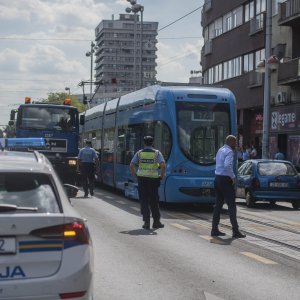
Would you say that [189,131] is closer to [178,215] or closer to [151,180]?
[178,215]

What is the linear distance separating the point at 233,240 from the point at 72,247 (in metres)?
6.42

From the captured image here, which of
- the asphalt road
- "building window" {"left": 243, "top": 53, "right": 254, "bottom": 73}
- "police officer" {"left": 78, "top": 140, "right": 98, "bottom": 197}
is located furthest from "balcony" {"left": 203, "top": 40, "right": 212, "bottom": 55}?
the asphalt road

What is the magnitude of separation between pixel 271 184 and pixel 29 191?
1417 cm

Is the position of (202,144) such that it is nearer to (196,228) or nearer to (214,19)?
(196,228)

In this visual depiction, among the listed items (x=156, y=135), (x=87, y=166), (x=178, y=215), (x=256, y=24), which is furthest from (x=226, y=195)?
(x=256, y=24)

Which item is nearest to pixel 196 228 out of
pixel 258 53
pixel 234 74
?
pixel 258 53

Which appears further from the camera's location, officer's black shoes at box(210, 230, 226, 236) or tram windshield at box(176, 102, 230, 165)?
tram windshield at box(176, 102, 230, 165)

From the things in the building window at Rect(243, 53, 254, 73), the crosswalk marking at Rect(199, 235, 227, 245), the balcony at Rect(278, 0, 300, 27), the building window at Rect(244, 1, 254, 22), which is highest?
the building window at Rect(244, 1, 254, 22)

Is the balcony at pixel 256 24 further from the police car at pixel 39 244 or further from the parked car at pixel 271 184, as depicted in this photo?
the police car at pixel 39 244

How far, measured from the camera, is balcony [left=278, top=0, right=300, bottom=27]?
3105 centimetres

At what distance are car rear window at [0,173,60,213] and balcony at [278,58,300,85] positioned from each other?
2684 centimetres

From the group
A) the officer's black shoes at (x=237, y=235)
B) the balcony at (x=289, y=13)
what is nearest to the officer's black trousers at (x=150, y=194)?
the officer's black shoes at (x=237, y=235)

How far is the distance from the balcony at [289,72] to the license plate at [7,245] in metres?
27.4

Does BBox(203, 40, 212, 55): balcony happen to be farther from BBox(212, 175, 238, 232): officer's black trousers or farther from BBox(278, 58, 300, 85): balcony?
BBox(212, 175, 238, 232): officer's black trousers
